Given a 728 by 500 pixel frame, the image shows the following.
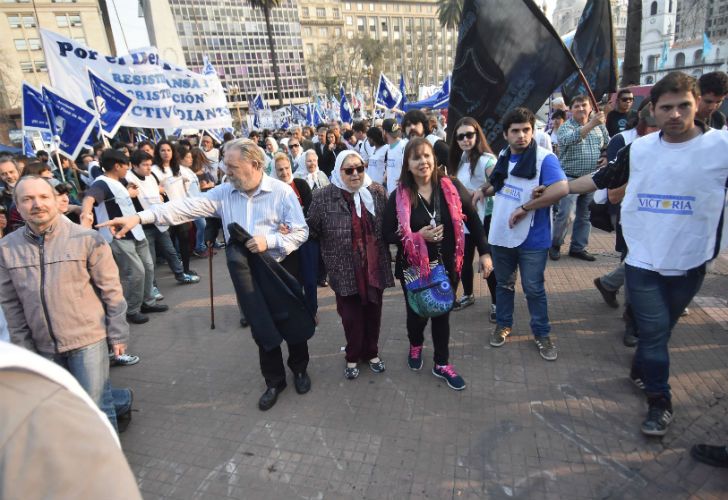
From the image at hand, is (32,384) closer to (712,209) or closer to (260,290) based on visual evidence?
(260,290)

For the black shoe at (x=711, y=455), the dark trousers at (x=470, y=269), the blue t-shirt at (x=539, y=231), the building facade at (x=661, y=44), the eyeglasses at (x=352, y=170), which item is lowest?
the black shoe at (x=711, y=455)

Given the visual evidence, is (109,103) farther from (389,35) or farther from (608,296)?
(389,35)

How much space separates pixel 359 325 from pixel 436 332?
64cm

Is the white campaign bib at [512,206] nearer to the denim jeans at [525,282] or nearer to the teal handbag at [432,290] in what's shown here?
the denim jeans at [525,282]

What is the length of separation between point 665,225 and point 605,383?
4.55 ft

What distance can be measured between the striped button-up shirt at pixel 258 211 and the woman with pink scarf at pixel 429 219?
71cm

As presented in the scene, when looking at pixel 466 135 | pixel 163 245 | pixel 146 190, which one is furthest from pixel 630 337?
pixel 163 245

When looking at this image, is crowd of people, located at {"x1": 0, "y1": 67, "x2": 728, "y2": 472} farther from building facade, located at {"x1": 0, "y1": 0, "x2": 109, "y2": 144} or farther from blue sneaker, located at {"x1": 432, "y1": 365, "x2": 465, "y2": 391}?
building facade, located at {"x1": 0, "y1": 0, "x2": 109, "y2": 144}

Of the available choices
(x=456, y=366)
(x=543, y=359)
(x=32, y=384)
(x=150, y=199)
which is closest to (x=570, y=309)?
(x=543, y=359)

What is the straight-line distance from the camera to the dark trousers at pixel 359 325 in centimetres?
341

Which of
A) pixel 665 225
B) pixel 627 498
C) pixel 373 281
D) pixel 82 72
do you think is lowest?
pixel 627 498

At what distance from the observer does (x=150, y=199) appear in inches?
216

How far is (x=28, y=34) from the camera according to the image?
169ft

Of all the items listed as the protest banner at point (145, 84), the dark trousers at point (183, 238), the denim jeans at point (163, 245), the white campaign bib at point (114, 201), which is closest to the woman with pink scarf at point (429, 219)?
the white campaign bib at point (114, 201)
